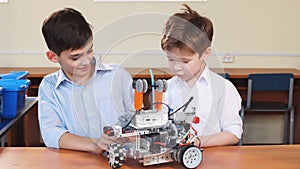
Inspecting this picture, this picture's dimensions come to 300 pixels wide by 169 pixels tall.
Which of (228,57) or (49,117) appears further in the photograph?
(228,57)

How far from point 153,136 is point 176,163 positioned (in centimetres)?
17

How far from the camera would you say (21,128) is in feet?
10.5

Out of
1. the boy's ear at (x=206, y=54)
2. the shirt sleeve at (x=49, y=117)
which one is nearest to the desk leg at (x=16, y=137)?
the shirt sleeve at (x=49, y=117)

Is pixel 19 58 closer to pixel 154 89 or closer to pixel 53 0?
→ pixel 53 0

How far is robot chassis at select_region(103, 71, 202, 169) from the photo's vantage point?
103 centimetres

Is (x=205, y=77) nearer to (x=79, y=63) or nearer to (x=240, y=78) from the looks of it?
(x=79, y=63)

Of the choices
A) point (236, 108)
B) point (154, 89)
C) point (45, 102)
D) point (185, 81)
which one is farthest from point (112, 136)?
point (236, 108)

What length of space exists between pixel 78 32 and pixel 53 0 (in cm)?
248

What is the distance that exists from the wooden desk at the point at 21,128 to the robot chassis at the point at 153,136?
0.78 meters

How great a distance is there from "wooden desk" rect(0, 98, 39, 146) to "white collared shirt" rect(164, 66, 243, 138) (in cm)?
84

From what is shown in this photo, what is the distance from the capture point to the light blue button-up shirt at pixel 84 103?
3.82ft

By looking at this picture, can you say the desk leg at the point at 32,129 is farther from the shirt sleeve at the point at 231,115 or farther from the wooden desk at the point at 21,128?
the shirt sleeve at the point at 231,115

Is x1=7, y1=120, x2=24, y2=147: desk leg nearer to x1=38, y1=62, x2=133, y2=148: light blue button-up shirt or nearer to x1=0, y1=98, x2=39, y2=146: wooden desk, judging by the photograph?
x1=0, y1=98, x2=39, y2=146: wooden desk

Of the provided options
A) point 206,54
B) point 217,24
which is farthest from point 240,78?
point 206,54
